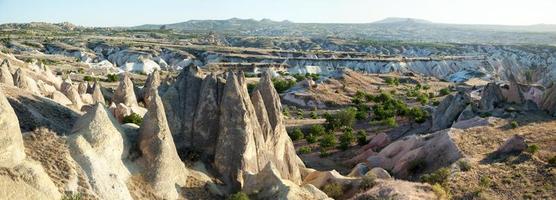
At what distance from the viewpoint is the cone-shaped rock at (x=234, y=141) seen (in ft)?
75.6

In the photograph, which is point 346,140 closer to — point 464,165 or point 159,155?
point 464,165

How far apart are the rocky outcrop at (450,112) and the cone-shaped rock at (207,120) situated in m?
25.9

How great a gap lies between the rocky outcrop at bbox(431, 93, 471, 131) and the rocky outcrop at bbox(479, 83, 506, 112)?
1.85 metres

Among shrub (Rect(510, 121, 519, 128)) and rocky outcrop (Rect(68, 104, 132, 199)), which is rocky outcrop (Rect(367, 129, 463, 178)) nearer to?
shrub (Rect(510, 121, 519, 128))

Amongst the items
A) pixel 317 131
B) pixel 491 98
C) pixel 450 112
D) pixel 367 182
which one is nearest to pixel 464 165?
pixel 367 182

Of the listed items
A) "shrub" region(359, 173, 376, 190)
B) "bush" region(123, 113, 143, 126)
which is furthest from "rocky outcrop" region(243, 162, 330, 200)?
"bush" region(123, 113, 143, 126)

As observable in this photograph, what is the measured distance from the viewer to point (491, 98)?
47.8m

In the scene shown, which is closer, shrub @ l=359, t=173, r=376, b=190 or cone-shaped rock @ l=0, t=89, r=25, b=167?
cone-shaped rock @ l=0, t=89, r=25, b=167

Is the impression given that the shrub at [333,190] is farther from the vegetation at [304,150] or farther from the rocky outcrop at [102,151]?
the vegetation at [304,150]

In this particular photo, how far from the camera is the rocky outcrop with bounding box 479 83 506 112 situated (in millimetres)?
47062

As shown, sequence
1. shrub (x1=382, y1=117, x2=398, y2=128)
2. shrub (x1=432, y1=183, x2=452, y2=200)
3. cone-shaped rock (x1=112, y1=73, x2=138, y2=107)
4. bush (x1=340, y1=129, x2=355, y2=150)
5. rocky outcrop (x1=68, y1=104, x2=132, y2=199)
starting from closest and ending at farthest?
rocky outcrop (x1=68, y1=104, x2=132, y2=199) → shrub (x1=432, y1=183, x2=452, y2=200) → cone-shaped rock (x1=112, y1=73, x2=138, y2=107) → bush (x1=340, y1=129, x2=355, y2=150) → shrub (x1=382, y1=117, x2=398, y2=128)

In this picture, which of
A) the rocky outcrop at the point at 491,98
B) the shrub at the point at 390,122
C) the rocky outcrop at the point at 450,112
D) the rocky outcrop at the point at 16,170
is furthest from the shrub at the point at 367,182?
the shrub at the point at 390,122

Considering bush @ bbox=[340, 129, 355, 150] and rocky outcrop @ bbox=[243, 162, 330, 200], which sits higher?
rocky outcrop @ bbox=[243, 162, 330, 200]

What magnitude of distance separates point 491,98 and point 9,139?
1638 inches
